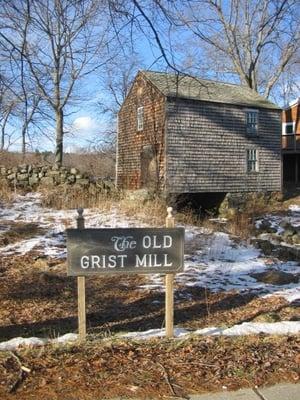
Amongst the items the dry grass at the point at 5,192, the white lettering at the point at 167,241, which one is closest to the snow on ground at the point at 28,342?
the white lettering at the point at 167,241

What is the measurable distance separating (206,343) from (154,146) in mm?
22087

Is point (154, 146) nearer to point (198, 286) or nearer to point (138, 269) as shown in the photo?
point (198, 286)

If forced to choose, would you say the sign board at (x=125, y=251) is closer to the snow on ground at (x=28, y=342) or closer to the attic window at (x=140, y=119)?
the snow on ground at (x=28, y=342)

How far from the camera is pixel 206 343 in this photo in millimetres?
4637

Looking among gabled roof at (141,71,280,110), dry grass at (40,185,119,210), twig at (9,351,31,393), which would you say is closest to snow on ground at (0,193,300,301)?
dry grass at (40,185,119,210)

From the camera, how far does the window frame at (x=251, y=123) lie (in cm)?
2904

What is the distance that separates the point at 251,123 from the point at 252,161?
2186 mm

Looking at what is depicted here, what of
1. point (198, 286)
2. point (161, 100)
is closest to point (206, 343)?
point (198, 286)

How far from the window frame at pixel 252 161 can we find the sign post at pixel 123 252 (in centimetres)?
2486

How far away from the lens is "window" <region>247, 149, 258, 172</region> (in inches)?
1147

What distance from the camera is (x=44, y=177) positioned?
20.8 metres

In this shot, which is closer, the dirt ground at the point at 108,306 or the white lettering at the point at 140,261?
the white lettering at the point at 140,261

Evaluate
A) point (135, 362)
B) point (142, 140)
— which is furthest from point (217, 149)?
point (135, 362)

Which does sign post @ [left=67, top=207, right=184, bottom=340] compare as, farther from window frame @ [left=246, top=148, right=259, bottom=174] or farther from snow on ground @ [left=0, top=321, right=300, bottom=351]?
window frame @ [left=246, top=148, right=259, bottom=174]
